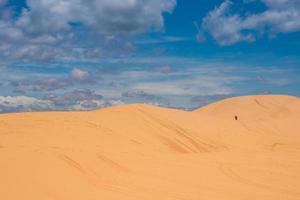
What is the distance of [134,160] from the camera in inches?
408

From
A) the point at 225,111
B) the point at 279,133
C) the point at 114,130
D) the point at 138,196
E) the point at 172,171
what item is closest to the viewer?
the point at 138,196

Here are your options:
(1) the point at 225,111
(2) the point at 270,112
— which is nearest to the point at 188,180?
(2) the point at 270,112

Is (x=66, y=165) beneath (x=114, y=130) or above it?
beneath

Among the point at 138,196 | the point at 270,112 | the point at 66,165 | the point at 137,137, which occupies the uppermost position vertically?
the point at 270,112

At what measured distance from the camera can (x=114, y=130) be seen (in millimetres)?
14133

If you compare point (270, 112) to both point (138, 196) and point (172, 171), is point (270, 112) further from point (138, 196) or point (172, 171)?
point (138, 196)

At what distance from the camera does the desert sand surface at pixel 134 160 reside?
291 inches

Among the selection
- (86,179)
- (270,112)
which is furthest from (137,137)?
(270,112)

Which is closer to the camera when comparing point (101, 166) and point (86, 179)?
point (86, 179)

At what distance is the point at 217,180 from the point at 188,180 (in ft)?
2.64

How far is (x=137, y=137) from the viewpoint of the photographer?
14148 mm

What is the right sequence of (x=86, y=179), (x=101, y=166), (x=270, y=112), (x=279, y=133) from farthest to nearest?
(x=270, y=112)
(x=279, y=133)
(x=101, y=166)
(x=86, y=179)

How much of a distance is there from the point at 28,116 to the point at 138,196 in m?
8.64

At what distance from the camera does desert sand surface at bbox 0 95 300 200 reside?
740cm
